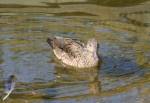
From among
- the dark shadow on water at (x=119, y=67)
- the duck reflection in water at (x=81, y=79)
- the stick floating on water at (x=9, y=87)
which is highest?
the stick floating on water at (x=9, y=87)

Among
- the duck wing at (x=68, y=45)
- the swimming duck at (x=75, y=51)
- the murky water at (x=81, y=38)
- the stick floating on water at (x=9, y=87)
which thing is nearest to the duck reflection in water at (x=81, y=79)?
the murky water at (x=81, y=38)

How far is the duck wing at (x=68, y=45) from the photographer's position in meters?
11.8

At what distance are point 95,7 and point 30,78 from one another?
491 cm

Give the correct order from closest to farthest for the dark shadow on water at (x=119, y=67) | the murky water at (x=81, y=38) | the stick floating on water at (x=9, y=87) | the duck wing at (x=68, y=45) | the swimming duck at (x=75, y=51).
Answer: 1. the stick floating on water at (x=9, y=87)
2. the murky water at (x=81, y=38)
3. the dark shadow on water at (x=119, y=67)
4. the swimming duck at (x=75, y=51)
5. the duck wing at (x=68, y=45)

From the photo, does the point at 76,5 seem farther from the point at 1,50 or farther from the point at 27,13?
the point at 1,50

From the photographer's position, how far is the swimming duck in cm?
1146

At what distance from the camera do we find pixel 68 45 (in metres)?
11.8

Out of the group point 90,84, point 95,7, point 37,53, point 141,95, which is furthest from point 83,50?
point 95,7

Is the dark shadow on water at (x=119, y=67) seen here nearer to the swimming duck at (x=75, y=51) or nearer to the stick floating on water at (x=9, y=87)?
the swimming duck at (x=75, y=51)

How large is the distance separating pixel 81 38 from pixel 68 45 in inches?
38.4

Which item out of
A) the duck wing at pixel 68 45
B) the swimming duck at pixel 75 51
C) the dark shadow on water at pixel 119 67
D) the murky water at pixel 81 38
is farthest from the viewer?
the duck wing at pixel 68 45

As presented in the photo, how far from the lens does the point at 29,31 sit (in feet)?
42.5

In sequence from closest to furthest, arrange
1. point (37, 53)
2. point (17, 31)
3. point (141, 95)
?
1. point (141, 95)
2. point (37, 53)
3. point (17, 31)

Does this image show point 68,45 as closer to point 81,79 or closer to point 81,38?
point 81,38
